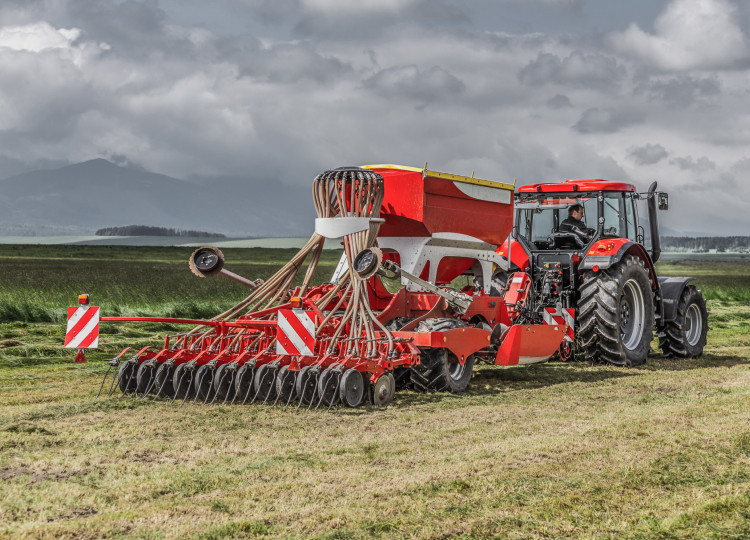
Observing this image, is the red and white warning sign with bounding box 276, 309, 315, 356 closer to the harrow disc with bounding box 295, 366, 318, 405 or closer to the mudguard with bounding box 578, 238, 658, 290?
the harrow disc with bounding box 295, 366, 318, 405

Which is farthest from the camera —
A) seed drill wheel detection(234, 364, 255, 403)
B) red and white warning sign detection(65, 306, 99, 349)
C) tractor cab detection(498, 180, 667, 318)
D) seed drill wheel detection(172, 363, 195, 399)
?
tractor cab detection(498, 180, 667, 318)

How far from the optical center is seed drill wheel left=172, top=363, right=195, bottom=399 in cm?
774

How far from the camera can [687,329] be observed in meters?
13.0

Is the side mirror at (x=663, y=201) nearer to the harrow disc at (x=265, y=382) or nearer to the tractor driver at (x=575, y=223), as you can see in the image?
the tractor driver at (x=575, y=223)

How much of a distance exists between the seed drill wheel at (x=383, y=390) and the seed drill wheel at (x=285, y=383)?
73cm

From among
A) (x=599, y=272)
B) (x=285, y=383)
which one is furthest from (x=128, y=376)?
(x=599, y=272)

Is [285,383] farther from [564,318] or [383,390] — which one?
[564,318]

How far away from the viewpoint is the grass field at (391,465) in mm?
4062

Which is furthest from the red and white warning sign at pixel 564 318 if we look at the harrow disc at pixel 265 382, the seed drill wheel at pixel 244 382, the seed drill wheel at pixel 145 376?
the seed drill wheel at pixel 145 376

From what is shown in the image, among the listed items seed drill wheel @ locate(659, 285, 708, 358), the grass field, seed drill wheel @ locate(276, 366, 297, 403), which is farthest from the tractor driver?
seed drill wheel @ locate(276, 366, 297, 403)

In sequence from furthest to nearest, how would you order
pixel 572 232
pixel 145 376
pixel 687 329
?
pixel 687 329 → pixel 572 232 → pixel 145 376

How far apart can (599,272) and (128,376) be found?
620cm

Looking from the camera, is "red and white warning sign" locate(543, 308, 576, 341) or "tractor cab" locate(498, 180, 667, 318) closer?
"red and white warning sign" locate(543, 308, 576, 341)

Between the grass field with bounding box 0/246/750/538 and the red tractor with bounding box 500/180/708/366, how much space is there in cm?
172
